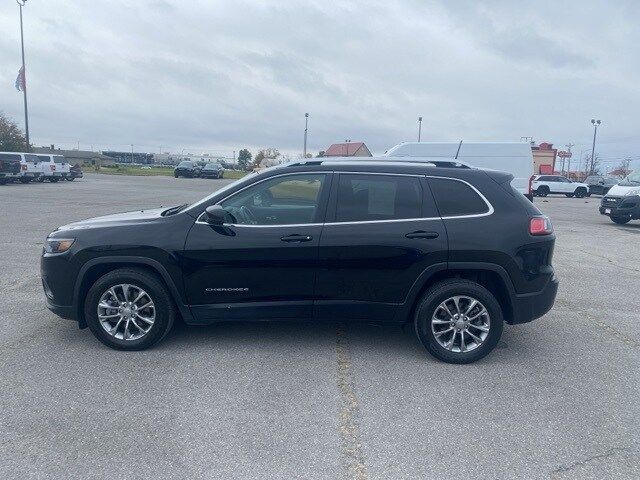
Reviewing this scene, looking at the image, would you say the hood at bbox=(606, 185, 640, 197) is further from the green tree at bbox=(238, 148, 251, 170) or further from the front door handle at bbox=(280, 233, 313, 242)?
the green tree at bbox=(238, 148, 251, 170)

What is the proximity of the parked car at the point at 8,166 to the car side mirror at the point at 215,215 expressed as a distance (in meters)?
31.4

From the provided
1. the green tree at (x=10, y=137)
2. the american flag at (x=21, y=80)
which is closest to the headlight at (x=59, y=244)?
the american flag at (x=21, y=80)

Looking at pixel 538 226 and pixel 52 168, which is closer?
pixel 538 226

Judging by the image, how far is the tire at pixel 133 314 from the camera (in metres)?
4.86

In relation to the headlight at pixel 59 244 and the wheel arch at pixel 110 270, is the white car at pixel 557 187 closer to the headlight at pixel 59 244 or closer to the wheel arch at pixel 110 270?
the wheel arch at pixel 110 270

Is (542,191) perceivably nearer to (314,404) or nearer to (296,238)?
(296,238)

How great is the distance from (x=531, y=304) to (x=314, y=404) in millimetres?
2208

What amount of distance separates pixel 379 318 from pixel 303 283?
0.77m

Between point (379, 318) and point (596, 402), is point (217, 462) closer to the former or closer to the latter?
point (379, 318)

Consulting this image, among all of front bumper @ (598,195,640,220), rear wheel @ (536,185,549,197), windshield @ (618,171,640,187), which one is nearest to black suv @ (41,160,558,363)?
front bumper @ (598,195,640,220)

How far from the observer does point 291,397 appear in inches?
163

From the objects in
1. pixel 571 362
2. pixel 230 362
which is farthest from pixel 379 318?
pixel 571 362

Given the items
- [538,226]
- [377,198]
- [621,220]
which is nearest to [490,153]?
[621,220]

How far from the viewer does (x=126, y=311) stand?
491 cm
